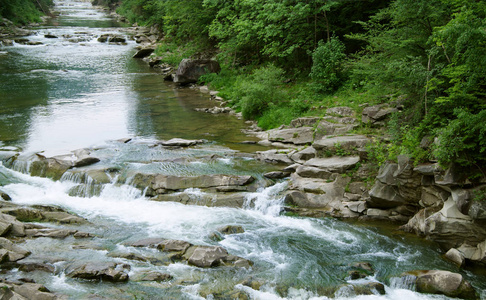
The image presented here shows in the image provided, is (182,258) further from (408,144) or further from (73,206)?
(408,144)

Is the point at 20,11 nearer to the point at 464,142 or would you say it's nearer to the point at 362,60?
the point at 362,60

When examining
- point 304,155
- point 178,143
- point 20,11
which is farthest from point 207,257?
point 20,11

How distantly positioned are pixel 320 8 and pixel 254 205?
12900mm

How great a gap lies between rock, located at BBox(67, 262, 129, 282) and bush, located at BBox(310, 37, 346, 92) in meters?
15.5

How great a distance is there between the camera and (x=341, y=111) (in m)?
18.9

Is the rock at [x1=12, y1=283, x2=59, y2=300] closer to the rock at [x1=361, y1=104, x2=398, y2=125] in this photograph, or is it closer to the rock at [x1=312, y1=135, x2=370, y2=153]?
the rock at [x1=312, y1=135, x2=370, y2=153]

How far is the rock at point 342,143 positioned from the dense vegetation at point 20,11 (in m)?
57.7

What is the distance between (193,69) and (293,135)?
16.2m

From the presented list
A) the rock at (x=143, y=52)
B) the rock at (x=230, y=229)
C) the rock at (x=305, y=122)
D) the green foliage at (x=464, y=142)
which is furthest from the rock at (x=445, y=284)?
the rock at (x=143, y=52)

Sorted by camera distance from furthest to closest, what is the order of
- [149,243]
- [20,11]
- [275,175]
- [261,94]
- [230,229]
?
[20,11]
[261,94]
[275,175]
[230,229]
[149,243]

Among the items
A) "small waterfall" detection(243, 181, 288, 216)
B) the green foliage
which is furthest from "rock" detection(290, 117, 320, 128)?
the green foliage

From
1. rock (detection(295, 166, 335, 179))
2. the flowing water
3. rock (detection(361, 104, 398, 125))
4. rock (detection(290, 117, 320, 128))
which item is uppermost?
rock (detection(361, 104, 398, 125))

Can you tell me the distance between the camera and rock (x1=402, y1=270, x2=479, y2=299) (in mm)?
9773

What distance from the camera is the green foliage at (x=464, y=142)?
423 inches
